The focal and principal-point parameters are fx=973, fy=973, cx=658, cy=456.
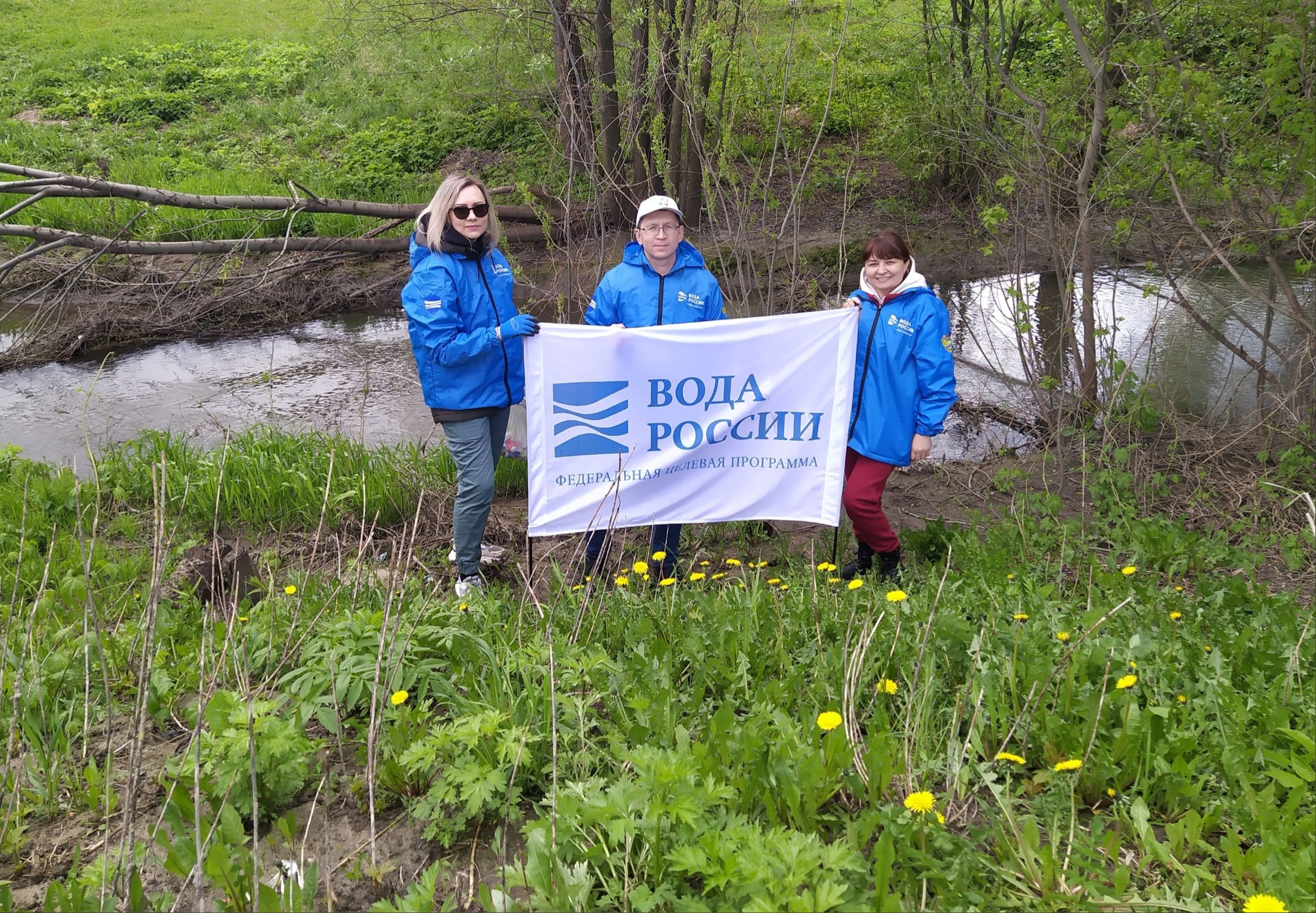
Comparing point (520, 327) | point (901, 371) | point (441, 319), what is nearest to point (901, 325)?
point (901, 371)

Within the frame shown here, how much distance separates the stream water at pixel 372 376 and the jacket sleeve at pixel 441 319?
11.3ft

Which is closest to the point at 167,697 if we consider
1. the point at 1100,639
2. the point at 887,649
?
the point at 887,649

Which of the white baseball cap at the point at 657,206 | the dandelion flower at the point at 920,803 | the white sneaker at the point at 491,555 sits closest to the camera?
the dandelion flower at the point at 920,803

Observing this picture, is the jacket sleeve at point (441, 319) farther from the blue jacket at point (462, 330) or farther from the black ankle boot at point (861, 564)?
the black ankle boot at point (861, 564)

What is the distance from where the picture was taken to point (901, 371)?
16.1 ft

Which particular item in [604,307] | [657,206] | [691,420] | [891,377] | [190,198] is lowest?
[691,420]

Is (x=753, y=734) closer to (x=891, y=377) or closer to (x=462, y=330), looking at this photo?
(x=891, y=377)

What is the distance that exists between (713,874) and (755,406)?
3.14 meters

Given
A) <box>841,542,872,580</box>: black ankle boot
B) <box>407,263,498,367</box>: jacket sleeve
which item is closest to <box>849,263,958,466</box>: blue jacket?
<box>841,542,872,580</box>: black ankle boot

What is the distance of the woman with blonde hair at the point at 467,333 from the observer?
4750mm

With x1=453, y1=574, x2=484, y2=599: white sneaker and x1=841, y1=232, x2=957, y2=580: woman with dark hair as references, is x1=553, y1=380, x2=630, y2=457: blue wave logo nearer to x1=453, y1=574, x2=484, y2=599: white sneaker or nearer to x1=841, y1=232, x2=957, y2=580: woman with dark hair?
x1=453, y1=574, x2=484, y2=599: white sneaker

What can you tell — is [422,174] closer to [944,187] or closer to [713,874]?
[944,187]

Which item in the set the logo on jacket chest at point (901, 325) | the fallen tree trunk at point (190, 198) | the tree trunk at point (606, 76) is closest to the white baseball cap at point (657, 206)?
the logo on jacket chest at point (901, 325)

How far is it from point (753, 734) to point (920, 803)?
0.53m
